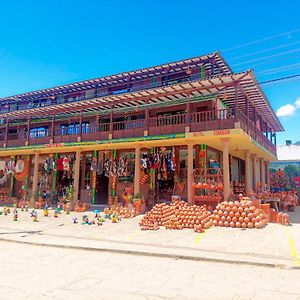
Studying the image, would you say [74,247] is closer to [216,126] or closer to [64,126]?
[216,126]

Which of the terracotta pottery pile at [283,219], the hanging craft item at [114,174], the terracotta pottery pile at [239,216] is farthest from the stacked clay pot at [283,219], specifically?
the hanging craft item at [114,174]

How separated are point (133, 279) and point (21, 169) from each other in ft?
74.2

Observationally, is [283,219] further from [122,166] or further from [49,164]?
[49,164]

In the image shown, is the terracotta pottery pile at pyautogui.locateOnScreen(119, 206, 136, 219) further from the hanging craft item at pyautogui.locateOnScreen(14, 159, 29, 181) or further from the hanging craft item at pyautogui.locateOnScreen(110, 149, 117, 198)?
the hanging craft item at pyautogui.locateOnScreen(14, 159, 29, 181)

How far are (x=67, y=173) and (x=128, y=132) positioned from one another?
8.44 meters

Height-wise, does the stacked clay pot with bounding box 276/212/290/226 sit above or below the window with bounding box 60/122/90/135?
below

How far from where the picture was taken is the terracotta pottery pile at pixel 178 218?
1232cm

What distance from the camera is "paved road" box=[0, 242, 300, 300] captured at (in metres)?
5.09

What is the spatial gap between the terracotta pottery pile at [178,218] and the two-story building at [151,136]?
2873 millimetres

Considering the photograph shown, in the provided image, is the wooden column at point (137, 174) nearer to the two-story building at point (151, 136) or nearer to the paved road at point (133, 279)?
the two-story building at point (151, 136)

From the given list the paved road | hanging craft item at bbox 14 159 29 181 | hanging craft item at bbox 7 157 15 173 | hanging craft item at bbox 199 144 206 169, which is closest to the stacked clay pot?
hanging craft item at bbox 199 144 206 169

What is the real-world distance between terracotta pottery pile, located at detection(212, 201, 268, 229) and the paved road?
5308 millimetres

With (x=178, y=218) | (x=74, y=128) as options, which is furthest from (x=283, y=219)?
(x=74, y=128)

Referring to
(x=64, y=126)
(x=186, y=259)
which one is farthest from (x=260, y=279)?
(x=64, y=126)
